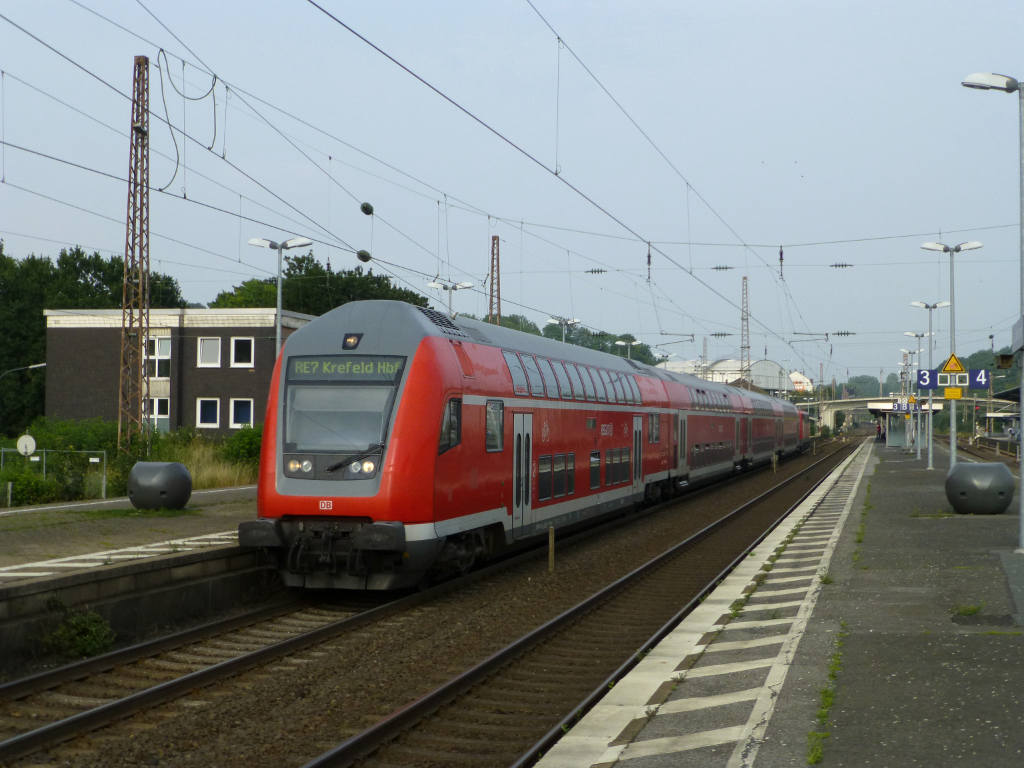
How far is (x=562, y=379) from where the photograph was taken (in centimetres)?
1847

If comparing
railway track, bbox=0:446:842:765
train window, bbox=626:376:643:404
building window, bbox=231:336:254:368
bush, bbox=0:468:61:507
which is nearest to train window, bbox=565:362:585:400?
train window, bbox=626:376:643:404

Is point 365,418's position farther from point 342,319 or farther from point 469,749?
point 469,749

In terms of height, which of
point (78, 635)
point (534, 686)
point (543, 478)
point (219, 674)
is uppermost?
point (543, 478)

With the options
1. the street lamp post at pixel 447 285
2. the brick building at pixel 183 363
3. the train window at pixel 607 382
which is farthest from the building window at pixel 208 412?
the train window at pixel 607 382

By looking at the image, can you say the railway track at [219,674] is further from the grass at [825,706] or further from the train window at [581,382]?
the train window at [581,382]

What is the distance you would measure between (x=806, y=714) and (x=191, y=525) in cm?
1275

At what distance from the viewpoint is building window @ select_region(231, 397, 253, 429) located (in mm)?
49719

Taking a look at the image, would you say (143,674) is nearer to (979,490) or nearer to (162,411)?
(979,490)

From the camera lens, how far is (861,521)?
2208 cm

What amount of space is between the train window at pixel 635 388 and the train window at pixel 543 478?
7.01 m

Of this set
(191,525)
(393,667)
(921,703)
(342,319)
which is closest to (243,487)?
(191,525)

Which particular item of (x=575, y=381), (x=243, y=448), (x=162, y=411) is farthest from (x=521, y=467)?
(x=162, y=411)

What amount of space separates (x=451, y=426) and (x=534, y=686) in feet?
14.9

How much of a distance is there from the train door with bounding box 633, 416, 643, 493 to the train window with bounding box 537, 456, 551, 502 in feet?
22.1
